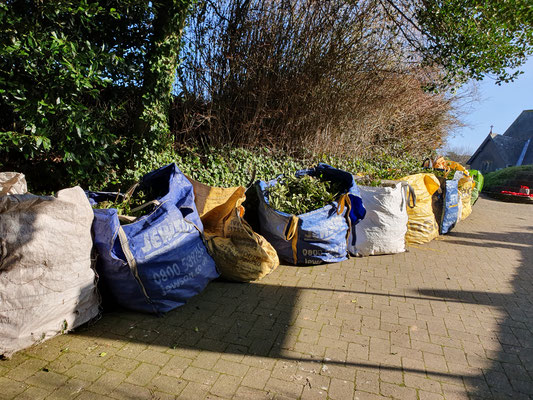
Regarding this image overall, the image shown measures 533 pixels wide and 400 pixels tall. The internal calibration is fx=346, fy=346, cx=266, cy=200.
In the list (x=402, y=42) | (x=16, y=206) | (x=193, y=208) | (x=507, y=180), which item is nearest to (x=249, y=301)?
(x=193, y=208)

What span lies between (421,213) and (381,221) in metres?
1.27

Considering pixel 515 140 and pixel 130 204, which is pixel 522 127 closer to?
pixel 515 140

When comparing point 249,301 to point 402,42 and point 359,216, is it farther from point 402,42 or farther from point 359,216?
point 402,42

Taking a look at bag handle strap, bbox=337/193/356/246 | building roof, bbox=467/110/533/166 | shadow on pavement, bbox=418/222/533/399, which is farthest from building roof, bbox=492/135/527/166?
bag handle strap, bbox=337/193/356/246

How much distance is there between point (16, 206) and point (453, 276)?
452cm

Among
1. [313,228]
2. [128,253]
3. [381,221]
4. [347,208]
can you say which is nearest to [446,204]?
[381,221]

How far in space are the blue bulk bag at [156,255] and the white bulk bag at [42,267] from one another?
163 mm

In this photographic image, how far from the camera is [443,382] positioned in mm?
2242

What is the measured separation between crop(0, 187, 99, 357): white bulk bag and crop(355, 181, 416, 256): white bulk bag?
3464 millimetres

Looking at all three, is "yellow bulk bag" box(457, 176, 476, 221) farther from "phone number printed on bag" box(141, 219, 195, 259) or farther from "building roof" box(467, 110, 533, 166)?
"building roof" box(467, 110, 533, 166)

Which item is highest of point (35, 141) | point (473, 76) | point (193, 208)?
point (473, 76)

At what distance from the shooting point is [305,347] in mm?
2557

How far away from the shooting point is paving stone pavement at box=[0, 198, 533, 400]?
211 centimetres

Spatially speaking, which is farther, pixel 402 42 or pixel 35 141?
pixel 402 42
